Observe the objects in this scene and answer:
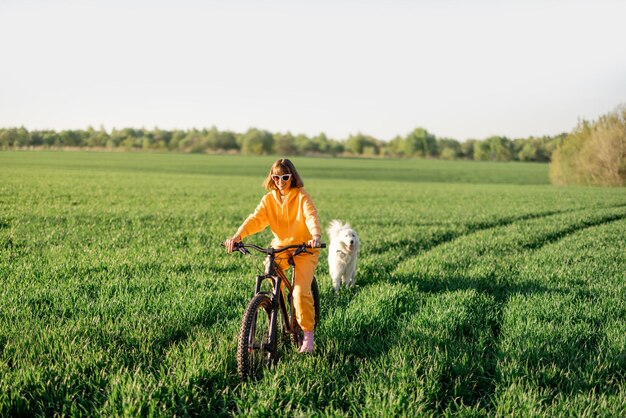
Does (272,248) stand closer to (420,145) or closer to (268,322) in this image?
(268,322)

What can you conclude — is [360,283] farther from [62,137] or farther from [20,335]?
[62,137]

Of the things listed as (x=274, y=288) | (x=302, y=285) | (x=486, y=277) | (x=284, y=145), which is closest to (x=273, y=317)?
(x=274, y=288)

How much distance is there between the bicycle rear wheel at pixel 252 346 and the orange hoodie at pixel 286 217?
0.85m

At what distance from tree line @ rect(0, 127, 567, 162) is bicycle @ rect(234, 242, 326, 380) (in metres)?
98.6

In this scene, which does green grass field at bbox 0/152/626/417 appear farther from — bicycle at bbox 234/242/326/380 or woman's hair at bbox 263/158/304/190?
woman's hair at bbox 263/158/304/190

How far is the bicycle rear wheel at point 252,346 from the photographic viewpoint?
174 inches

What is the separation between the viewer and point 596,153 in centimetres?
5428

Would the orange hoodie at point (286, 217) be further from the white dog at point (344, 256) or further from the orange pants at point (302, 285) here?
the white dog at point (344, 256)

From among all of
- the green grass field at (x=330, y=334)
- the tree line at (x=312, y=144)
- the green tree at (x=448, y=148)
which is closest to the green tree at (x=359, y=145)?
the tree line at (x=312, y=144)

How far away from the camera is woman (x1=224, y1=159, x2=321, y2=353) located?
16.9ft

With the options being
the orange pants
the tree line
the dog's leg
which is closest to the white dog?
the dog's leg

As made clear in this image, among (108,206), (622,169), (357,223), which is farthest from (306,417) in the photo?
(622,169)

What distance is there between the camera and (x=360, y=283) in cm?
891

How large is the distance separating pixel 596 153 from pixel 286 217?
58796 mm
